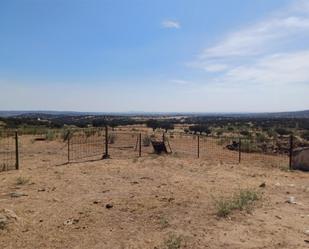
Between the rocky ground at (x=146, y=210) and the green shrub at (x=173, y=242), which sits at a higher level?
the green shrub at (x=173, y=242)

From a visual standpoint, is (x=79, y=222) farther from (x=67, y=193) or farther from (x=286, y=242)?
(x=286, y=242)

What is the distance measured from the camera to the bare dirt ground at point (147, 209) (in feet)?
24.1

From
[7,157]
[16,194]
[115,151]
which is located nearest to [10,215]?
[16,194]

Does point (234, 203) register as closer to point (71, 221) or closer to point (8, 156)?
point (71, 221)

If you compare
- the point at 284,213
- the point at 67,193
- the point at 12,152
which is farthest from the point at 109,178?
the point at 12,152

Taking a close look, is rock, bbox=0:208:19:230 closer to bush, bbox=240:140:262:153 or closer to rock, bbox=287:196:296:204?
rock, bbox=287:196:296:204

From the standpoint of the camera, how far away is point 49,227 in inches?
319

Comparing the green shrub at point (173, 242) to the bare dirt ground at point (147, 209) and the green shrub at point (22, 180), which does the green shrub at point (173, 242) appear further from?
the green shrub at point (22, 180)

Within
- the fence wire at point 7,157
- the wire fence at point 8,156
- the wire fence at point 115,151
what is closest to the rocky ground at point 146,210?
the wire fence at point 8,156

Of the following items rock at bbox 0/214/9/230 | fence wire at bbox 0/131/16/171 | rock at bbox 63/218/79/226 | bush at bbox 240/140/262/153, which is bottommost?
bush at bbox 240/140/262/153

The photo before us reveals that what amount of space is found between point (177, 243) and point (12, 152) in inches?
692

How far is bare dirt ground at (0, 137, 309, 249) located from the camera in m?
7.33

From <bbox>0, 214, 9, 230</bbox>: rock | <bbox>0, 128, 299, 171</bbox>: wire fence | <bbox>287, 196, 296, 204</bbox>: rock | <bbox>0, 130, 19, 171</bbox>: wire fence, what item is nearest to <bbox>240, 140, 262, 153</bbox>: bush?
<bbox>0, 128, 299, 171</bbox>: wire fence

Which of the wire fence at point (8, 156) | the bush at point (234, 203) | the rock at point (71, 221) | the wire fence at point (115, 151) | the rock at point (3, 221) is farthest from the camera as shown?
the wire fence at point (115, 151)
